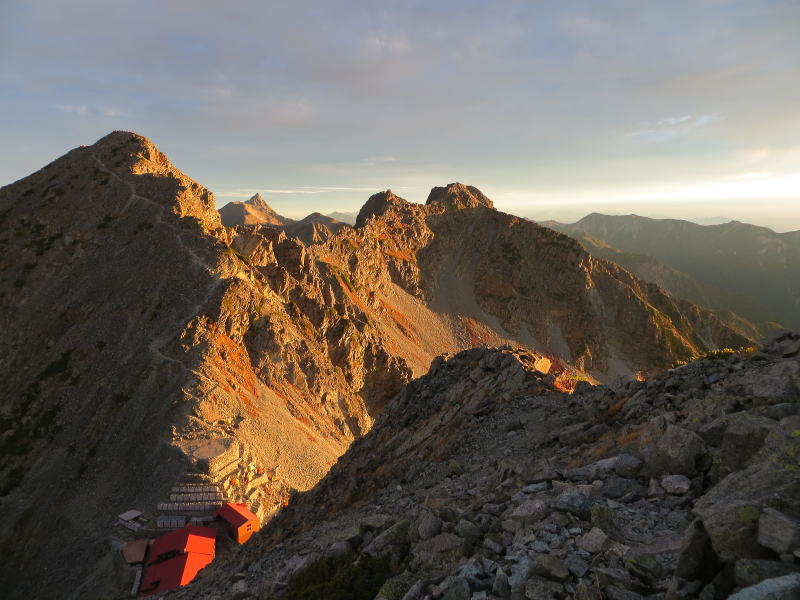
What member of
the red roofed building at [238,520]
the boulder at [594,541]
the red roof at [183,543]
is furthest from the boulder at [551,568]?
the red roofed building at [238,520]

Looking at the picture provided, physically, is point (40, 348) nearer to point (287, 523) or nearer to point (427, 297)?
point (287, 523)

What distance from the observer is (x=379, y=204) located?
5930 inches

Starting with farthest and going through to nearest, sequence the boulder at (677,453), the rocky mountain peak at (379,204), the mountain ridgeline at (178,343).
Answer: the rocky mountain peak at (379,204), the mountain ridgeline at (178,343), the boulder at (677,453)

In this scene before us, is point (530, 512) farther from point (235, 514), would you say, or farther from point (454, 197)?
point (454, 197)

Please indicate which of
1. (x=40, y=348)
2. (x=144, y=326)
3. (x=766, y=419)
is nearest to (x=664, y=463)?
(x=766, y=419)

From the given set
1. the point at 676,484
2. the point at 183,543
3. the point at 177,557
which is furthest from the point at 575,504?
the point at 183,543

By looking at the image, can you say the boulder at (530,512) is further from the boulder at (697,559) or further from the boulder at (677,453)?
the boulder at (697,559)

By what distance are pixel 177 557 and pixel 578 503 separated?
138ft

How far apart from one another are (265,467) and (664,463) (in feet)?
174

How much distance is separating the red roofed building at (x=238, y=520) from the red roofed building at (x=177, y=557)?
2.88 meters


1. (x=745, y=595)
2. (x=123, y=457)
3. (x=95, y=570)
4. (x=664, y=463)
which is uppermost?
(x=745, y=595)

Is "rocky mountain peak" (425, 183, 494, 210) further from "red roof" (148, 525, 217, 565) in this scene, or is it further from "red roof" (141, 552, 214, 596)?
"red roof" (141, 552, 214, 596)

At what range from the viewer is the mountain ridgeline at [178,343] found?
48.8m

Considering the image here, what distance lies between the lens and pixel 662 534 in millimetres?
9195
